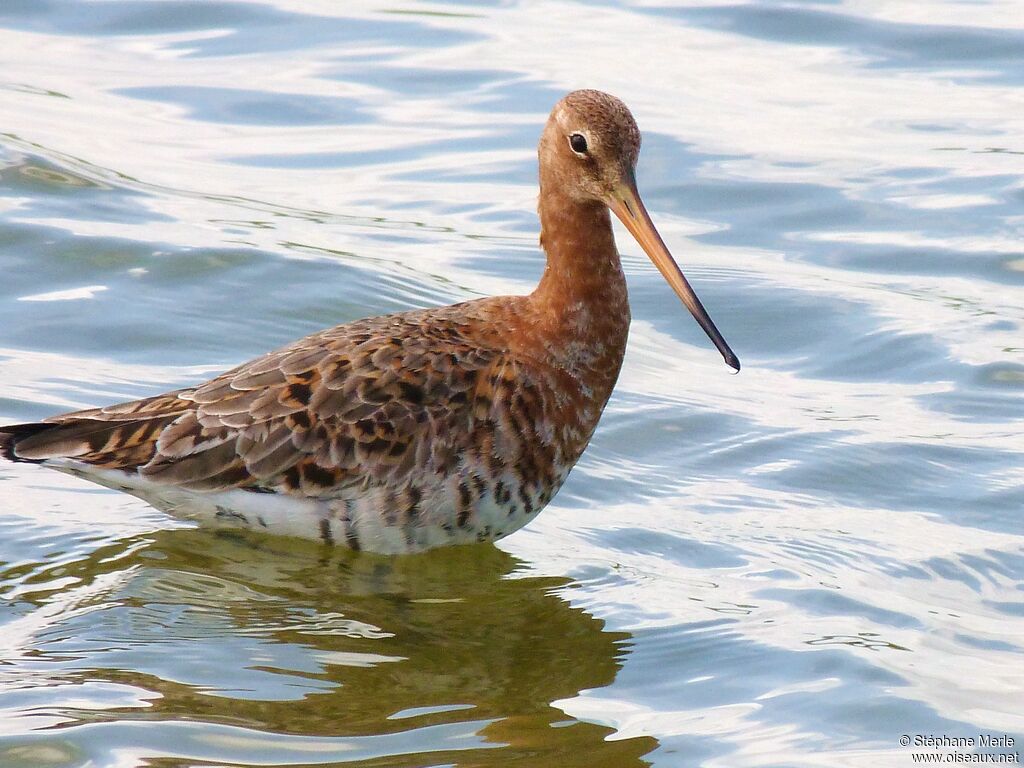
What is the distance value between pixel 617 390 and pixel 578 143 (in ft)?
8.03

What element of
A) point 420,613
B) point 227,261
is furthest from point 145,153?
point 420,613

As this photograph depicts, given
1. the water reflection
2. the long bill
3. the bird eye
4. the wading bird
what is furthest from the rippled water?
the bird eye

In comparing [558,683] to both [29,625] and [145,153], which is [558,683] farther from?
[145,153]

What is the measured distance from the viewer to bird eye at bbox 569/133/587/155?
831 cm

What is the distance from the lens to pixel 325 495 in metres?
8.11

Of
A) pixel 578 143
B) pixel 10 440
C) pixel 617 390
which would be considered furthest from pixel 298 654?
Result: pixel 617 390

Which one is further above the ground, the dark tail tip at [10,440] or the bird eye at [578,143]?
the bird eye at [578,143]

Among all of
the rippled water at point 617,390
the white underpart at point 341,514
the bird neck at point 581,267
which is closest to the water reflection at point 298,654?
the rippled water at point 617,390

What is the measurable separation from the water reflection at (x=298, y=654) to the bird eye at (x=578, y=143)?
6.64 ft

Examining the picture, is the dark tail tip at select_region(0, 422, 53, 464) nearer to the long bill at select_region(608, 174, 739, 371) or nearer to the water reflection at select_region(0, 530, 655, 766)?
the water reflection at select_region(0, 530, 655, 766)

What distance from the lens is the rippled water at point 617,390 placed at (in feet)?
23.1

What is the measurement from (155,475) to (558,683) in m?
2.20

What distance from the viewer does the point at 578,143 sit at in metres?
8.34

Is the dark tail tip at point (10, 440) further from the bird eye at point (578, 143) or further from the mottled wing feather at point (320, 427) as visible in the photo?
the bird eye at point (578, 143)
